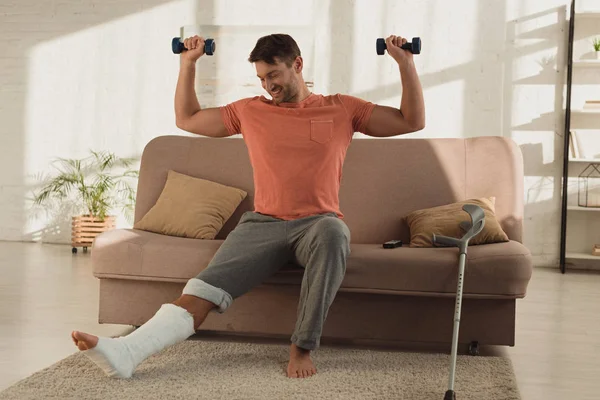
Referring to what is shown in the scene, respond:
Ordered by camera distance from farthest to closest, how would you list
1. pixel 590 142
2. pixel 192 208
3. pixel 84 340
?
pixel 590 142 → pixel 192 208 → pixel 84 340

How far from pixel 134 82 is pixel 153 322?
4.41m

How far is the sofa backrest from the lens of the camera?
11.1ft

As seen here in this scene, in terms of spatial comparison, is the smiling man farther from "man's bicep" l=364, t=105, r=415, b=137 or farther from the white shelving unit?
the white shelving unit

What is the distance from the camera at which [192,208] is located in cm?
335

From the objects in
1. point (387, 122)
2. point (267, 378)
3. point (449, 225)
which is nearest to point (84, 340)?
point (267, 378)

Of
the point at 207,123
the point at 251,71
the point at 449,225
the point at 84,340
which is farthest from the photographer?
the point at 251,71

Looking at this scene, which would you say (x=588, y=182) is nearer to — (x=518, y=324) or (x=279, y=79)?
(x=518, y=324)

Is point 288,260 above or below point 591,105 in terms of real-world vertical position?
below

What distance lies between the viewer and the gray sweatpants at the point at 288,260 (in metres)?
2.56

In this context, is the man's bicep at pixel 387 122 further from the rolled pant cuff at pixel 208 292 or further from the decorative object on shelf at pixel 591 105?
the decorative object on shelf at pixel 591 105

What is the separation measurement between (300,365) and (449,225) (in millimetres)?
939

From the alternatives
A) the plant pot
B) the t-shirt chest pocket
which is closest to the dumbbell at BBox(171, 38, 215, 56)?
the t-shirt chest pocket

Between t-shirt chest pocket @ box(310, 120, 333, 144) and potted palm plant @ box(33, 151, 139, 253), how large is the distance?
3.74m

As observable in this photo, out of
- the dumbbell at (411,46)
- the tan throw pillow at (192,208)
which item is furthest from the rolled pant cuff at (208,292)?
the dumbbell at (411,46)
